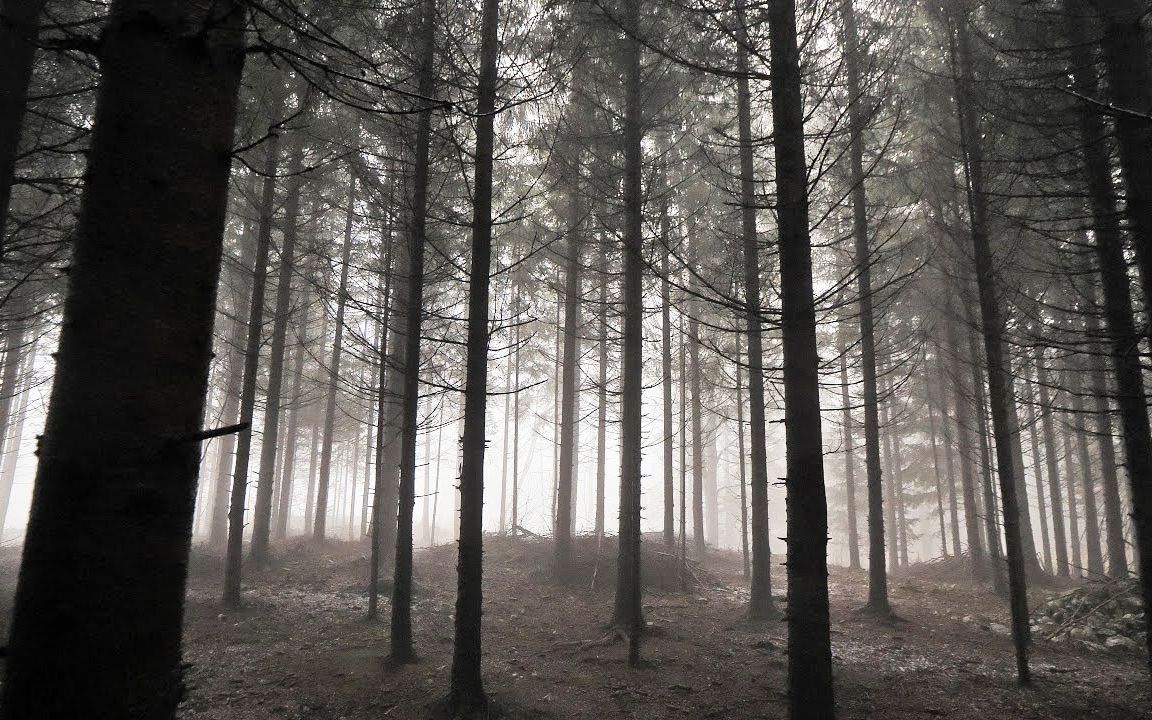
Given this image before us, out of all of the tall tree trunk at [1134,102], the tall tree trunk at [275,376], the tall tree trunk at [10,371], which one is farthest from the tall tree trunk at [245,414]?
the tall tree trunk at [1134,102]

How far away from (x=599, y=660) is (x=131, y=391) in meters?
7.22

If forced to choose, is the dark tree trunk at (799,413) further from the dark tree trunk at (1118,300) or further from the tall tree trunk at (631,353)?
the dark tree trunk at (1118,300)

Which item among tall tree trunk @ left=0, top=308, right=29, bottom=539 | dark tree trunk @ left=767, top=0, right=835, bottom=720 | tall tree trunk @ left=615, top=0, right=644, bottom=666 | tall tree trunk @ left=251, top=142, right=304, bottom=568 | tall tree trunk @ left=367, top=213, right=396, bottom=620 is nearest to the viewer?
dark tree trunk @ left=767, top=0, right=835, bottom=720

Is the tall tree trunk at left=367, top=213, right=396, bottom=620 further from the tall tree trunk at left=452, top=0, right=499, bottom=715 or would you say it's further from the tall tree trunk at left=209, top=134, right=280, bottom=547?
the tall tree trunk at left=209, top=134, right=280, bottom=547

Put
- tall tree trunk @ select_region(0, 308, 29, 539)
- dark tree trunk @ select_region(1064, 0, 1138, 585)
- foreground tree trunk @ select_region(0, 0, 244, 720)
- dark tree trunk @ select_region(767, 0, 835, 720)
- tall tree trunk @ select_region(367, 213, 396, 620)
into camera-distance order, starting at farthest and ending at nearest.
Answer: tall tree trunk @ select_region(0, 308, 29, 539) < tall tree trunk @ select_region(367, 213, 396, 620) < dark tree trunk @ select_region(1064, 0, 1138, 585) < dark tree trunk @ select_region(767, 0, 835, 720) < foreground tree trunk @ select_region(0, 0, 244, 720)

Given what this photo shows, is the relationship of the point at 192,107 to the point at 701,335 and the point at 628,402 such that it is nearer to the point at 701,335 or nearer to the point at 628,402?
the point at 628,402

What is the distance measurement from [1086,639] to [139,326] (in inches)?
483

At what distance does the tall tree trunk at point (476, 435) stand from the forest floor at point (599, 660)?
493 mm

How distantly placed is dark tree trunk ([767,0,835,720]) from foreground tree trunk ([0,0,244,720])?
3705mm

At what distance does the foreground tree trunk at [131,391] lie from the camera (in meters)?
1.26

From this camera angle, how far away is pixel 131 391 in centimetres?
136

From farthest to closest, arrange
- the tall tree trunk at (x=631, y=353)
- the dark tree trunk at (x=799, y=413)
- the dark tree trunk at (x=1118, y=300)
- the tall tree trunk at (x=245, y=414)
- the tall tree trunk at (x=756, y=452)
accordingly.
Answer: the tall tree trunk at (x=756, y=452) < the tall tree trunk at (x=245, y=414) < the tall tree trunk at (x=631, y=353) < the dark tree trunk at (x=1118, y=300) < the dark tree trunk at (x=799, y=413)

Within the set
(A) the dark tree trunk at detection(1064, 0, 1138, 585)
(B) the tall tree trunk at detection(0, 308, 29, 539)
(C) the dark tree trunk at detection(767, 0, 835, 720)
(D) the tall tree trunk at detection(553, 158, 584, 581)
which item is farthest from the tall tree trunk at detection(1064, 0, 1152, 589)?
(B) the tall tree trunk at detection(0, 308, 29, 539)

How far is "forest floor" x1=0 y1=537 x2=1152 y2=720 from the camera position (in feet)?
18.8
